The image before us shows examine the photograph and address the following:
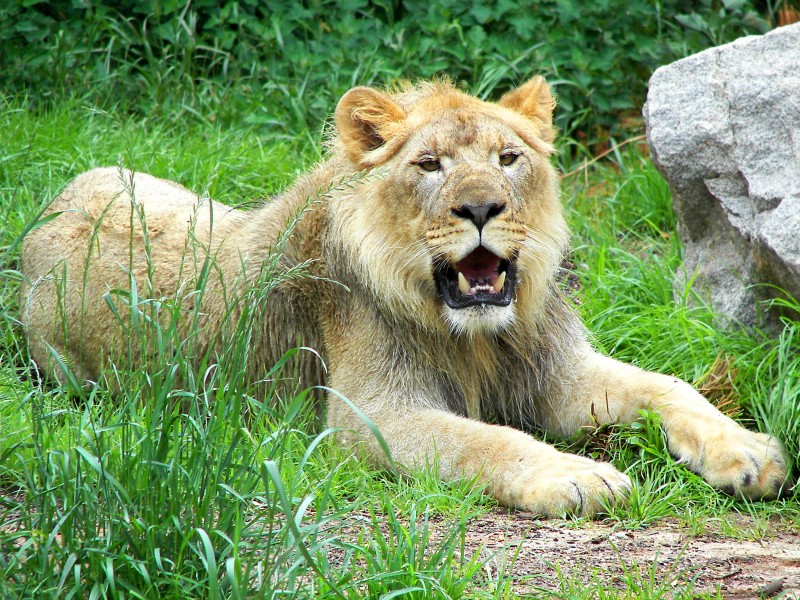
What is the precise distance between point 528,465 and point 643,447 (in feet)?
Result: 2.26

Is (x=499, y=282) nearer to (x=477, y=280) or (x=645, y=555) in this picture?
(x=477, y=280)

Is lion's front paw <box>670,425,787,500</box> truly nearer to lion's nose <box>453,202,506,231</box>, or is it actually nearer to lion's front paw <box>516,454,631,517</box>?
lion's front paw <box>516,454,631,517</box>

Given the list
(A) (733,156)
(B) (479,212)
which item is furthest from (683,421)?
(A) (733,156)

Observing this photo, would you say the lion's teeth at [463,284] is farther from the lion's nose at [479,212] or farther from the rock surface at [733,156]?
the rock surface at [733,156]

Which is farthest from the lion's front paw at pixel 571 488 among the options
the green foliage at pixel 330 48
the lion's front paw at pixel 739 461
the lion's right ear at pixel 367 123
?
the green foliage at pixel 330 48

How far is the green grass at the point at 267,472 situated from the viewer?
10.1 ft

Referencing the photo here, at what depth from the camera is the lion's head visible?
14.5ft

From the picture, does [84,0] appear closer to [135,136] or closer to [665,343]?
[135,136]

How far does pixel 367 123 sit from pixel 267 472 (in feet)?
7.25

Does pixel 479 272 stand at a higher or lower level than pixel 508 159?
lower

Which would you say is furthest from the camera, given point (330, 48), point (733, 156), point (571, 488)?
point (330, 48)

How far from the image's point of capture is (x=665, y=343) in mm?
5543

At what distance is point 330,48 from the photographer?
8438mm

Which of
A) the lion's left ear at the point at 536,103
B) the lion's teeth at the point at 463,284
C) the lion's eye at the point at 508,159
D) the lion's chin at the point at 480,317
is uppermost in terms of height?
the lion's left ear at the point at 536,103
